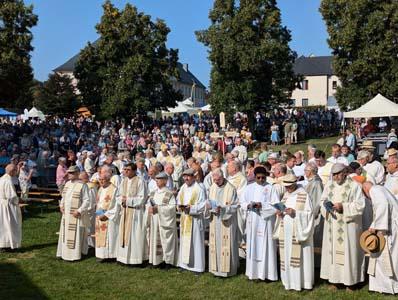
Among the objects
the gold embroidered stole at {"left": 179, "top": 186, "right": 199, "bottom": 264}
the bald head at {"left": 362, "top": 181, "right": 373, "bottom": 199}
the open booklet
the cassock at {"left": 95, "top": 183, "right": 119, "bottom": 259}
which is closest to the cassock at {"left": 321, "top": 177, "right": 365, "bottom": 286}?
the bald head at {"left": 362, "top": 181, "right": 373, "bottom": 199}

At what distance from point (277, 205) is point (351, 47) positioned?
25.9m

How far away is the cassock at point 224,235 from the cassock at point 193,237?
0.69ft

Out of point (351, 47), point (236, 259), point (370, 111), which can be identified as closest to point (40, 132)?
point (370, 111)

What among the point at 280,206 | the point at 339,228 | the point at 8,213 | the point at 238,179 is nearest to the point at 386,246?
the point at 339,228

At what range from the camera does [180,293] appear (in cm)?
880

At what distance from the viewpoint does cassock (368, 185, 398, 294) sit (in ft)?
26.0

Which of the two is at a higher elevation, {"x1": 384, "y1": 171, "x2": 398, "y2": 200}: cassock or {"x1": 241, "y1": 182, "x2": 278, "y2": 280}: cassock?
{"x1": 384, "y1": 171, "x2": 398, "y2": 200}: cassock

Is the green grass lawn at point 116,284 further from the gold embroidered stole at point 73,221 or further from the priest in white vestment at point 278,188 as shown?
the priest in white vestment at point 278,188

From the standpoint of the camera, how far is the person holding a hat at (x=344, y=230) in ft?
27.6

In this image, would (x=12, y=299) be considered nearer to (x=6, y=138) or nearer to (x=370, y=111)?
(x=6, y=138)

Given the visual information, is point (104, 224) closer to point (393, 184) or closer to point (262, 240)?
point (262, 240)

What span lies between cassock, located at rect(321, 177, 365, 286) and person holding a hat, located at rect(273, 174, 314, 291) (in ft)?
1.05

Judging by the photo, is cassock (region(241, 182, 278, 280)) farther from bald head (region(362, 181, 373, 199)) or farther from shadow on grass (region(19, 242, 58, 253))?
shadow on grass (region(19, 242, 58, 253))

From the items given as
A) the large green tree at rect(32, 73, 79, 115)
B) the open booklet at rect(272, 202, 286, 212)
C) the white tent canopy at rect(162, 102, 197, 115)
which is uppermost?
the large green tree at rect(32, 73, 79, 115)
